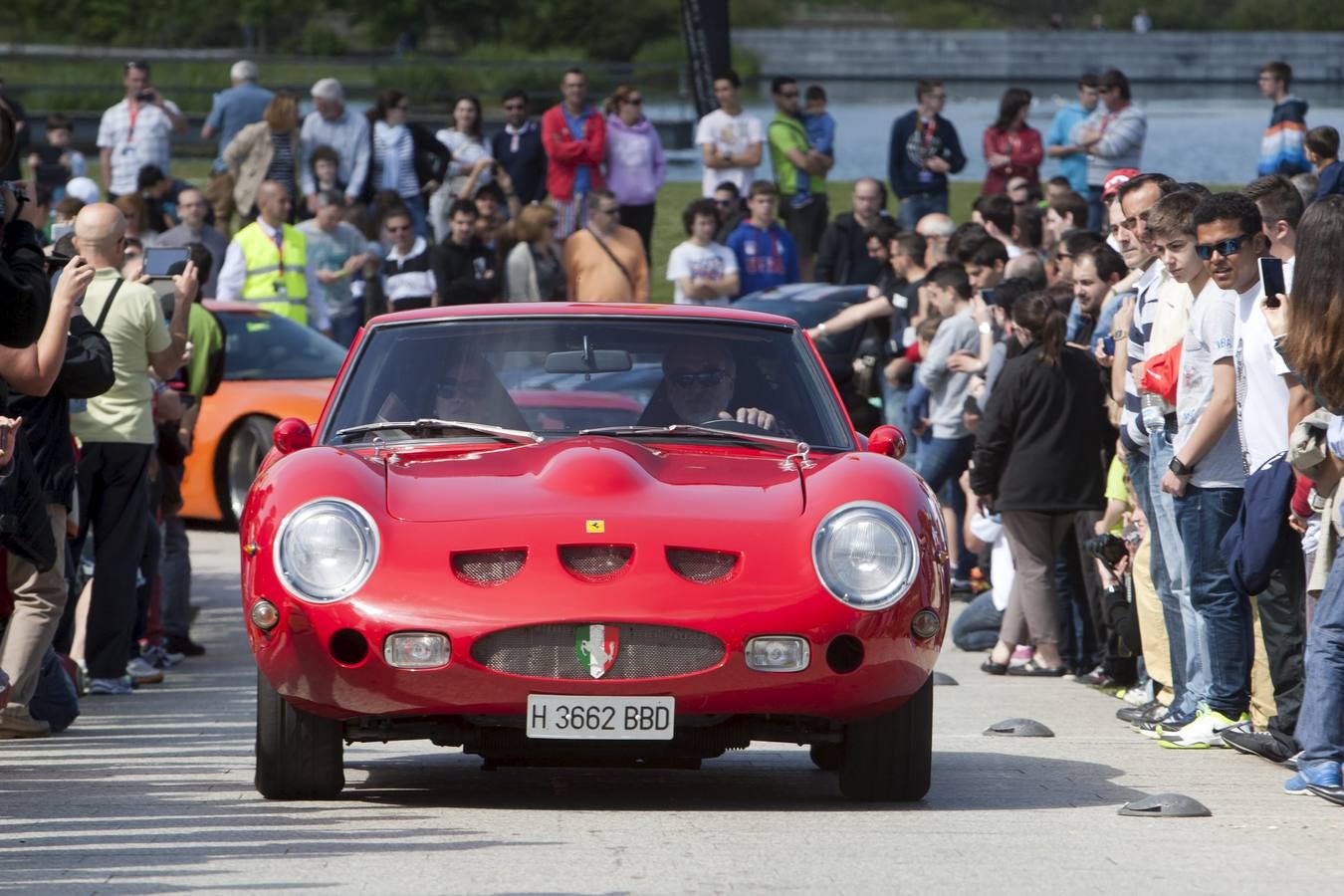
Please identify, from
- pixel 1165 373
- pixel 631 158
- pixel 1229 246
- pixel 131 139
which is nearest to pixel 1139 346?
pixel 1165 373

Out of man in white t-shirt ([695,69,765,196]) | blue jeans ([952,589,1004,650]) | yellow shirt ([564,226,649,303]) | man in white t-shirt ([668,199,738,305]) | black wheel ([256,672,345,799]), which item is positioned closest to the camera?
black wheel ([256,672,345,799])

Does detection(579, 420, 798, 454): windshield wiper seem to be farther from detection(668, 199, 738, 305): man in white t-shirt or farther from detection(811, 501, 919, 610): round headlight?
detection(668, 199, 738, 305): man in white t-shirt

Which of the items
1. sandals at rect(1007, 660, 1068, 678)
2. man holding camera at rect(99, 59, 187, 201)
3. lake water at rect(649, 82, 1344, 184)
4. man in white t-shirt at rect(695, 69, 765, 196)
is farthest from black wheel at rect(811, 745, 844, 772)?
lake water at rect(649, 82, 1344, 184)

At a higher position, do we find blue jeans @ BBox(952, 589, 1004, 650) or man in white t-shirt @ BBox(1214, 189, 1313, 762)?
man in white t-shirt @ BBox(1214, 189, 1313, 762)

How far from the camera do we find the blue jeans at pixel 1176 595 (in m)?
9.16

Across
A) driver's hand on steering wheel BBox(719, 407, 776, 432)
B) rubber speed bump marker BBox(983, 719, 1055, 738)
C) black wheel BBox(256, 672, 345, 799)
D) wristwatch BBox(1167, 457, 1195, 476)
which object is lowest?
rubber speed bump marker BBox(983, 719, 1055, 738)

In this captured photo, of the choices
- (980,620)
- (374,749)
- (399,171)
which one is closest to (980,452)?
(980,620)

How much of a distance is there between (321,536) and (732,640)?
123cm

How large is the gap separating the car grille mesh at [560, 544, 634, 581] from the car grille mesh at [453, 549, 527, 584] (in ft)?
0.43

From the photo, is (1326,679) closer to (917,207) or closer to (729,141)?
(917,207)

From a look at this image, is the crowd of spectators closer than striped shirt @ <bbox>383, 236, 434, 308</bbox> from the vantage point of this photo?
Yes

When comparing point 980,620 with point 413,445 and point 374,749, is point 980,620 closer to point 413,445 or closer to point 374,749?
point 374,749

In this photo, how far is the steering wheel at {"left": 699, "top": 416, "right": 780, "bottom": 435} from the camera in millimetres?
7895

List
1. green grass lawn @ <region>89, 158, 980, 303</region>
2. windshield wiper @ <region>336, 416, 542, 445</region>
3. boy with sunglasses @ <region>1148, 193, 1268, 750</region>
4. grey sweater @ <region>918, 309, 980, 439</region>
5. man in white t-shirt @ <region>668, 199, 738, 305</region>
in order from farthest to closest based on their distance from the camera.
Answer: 1. green grass lawn @ <region>89, 158, 980, 303</region>
2. man in white t-shirt @ <region>668, 199, 738, 305</region>
3. grey sweater @ <region>918, 309, 980, 439</region>
4. boy with sunglasses @ <region>1148, 193, 1268, 750</region>
5. windshield wiper @ <region>336, 416, 542, 445</region>
